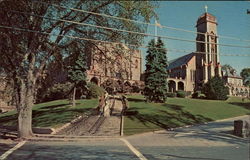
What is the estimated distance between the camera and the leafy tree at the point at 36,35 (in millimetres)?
13664

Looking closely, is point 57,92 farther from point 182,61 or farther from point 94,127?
point 182,61

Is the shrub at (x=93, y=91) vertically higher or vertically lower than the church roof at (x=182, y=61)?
lower

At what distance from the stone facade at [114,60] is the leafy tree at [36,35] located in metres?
0.81

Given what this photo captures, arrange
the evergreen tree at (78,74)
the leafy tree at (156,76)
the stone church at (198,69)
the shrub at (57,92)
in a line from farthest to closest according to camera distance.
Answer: the stone church at (198,69), the shrub at (57,92), the evergreen tree at (78,74), the leafy tree at (156,76)

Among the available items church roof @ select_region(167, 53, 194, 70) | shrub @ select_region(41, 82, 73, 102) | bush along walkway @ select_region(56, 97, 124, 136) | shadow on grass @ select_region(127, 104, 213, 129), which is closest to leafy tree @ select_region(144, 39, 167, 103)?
shadow on grass @ select_region(127, 104, 213, 129)

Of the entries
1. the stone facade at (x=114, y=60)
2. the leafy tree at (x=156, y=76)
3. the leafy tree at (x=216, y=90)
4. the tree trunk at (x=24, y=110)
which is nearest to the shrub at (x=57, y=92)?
the leafy tree at (x=156, y=76)

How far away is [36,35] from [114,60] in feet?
16.5

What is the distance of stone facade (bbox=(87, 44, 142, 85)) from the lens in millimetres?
15625

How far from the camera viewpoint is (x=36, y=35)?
47.8 feet

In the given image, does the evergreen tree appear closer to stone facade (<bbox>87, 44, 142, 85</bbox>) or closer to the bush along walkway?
the bush along walkway

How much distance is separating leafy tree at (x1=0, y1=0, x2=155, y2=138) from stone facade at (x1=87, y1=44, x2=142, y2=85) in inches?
32.0

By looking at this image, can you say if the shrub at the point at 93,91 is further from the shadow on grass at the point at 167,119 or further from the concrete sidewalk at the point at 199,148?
the concrete sidewalk at the point at 199,148

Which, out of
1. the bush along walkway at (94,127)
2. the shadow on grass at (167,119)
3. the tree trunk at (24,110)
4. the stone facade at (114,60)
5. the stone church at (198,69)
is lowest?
the bush along walkway at (94,127)

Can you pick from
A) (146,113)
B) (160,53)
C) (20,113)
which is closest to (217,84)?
(160,53)
